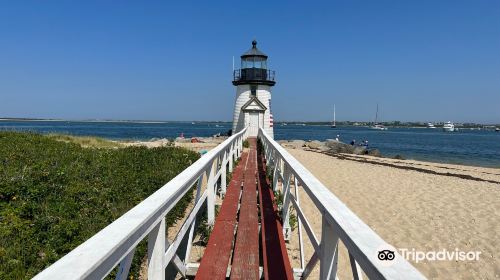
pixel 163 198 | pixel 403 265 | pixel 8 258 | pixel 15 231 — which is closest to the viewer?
pixel 403 265

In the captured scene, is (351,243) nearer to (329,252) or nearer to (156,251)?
(329,252)

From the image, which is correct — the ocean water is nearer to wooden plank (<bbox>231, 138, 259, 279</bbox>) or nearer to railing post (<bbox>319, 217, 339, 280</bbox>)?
wooden plank (<bbox>231, 138, 259, 279</bbox>)

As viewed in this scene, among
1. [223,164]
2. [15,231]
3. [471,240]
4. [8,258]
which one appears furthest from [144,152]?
[471,240]

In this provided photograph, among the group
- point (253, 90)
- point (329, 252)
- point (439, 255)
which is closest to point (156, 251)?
point (329, 252)

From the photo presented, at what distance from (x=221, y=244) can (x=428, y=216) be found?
7816 millimetres

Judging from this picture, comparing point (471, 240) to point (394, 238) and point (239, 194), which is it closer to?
point (394, 238)

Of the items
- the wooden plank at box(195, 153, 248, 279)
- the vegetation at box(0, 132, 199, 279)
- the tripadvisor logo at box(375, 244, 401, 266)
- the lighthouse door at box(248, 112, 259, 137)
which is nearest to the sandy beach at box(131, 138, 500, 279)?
the wooden plank at box(195, 153, 248, 279)

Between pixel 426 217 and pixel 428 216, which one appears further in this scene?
pixel 428 216

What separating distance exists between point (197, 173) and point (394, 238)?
6195mm

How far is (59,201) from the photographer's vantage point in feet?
20.6

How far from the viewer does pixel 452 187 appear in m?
14.4

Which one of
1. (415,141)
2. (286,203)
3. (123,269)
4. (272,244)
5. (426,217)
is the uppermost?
(123,269)

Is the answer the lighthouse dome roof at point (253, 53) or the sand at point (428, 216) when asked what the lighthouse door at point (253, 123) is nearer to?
the lighthouse dome roof at point (253, 53)

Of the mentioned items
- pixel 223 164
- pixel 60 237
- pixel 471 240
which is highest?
pixel 223 164
